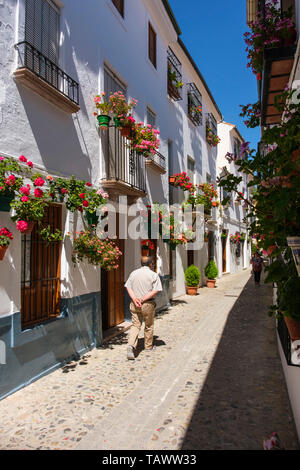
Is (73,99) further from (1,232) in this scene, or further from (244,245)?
(244,245)

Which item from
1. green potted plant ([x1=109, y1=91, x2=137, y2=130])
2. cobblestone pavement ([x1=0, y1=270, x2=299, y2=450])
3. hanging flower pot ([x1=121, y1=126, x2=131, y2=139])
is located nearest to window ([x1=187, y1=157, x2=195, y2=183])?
hanging flower pot ([x1=121, y1=126, x2=131, y2=139])

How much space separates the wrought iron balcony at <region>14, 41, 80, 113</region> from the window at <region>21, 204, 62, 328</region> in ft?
5.55

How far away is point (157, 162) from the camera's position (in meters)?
9.88

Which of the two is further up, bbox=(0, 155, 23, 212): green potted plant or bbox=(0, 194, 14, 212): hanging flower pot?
bbox=(0, 155, 23, 212): green potted plant

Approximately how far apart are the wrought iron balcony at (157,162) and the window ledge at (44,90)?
3784 mm

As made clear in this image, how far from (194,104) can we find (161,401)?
41.7 ft

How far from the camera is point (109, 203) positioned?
6980mm

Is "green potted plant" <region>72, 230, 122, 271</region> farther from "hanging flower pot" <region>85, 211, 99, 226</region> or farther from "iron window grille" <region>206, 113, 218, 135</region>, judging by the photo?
"iron window grille" <region>206, 113, 218, 135</region>

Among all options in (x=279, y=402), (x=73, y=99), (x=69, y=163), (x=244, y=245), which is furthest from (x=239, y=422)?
(x=244, y=245)

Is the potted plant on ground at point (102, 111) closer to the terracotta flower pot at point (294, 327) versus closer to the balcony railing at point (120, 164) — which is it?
the balcony railing at point (120, 164)

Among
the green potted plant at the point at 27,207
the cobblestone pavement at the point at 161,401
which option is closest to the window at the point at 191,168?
the cobblestone pavement at the point at 161,401

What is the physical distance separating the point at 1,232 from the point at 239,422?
335cm

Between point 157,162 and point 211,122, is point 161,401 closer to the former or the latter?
point 157,162

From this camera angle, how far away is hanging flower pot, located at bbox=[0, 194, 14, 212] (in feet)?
12.6
